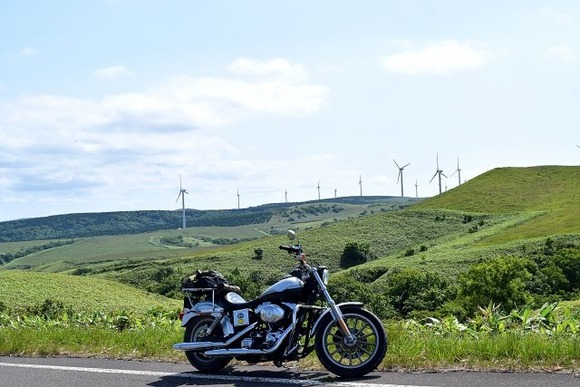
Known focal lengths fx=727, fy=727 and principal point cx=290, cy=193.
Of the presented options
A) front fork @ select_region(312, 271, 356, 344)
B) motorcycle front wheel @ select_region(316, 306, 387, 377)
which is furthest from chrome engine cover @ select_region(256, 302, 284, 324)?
front fork @ select_region(312, 271, 356, 344)

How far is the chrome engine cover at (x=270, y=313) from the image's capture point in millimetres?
9594

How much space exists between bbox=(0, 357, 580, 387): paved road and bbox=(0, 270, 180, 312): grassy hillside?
52527mm

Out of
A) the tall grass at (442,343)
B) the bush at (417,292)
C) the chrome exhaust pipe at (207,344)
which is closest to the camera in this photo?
the tall grass at (442,343)

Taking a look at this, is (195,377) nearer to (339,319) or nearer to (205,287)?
(205,287)

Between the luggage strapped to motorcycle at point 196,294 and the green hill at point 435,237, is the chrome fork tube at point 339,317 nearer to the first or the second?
the luggage strapped to motorcycle at point 196,294

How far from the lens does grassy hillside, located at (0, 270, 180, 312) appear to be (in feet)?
215

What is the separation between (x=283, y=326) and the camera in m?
9.65

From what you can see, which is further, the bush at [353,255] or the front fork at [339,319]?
the bush at [353,255]

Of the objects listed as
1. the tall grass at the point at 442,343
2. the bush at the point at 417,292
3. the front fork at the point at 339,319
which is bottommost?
the bush at the point at 417,292

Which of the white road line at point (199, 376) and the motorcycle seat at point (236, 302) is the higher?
the motorcycle seat at point (236, 302)

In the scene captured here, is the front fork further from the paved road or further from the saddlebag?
the saddlebag

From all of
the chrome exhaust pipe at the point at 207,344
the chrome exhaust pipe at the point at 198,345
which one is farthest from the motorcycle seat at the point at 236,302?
the chrome exhaust pipe at the point at 198,345

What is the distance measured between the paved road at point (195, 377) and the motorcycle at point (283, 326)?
24 centimetres

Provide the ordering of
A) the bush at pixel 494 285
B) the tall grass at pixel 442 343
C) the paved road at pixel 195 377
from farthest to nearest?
the bush at pixel 494 285
the tall grass at pixel 442 343
the paved road at pixel 195 377
